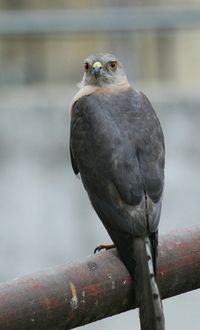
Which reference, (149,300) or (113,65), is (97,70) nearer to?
(113,65)

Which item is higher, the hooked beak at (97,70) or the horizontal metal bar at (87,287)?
the hooked beak at (97,70)

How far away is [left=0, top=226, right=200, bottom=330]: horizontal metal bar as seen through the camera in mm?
3004

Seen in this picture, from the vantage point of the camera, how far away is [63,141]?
7.99 metres

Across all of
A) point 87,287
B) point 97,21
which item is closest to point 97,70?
point 87,287

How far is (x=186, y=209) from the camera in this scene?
824cm

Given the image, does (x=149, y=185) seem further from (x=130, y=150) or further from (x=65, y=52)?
(x=65, y=52)

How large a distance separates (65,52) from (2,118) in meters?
1.43

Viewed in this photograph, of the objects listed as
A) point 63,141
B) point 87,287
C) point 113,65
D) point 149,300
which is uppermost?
point 113,65

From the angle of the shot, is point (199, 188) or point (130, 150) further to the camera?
point (199, 188)

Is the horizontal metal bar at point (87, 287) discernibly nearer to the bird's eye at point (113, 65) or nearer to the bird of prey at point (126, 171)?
the bird of prey at point (126, 171)

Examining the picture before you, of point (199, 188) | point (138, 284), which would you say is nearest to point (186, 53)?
point (199, 188)

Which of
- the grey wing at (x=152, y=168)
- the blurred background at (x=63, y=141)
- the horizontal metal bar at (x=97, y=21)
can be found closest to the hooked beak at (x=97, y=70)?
the grey wing at (x=152, y=168)

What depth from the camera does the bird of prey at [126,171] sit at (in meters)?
3.77

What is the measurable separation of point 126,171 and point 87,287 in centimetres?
120
